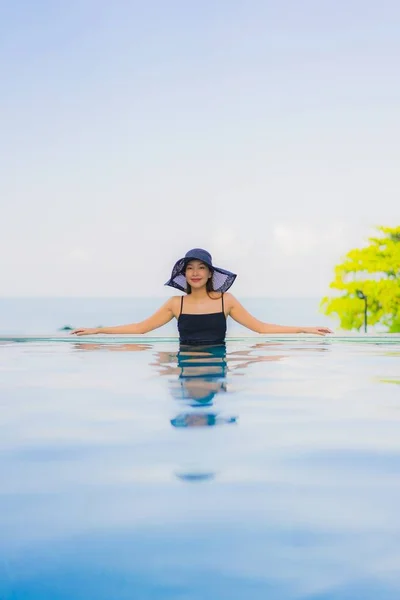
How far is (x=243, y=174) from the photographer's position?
56.6 meters

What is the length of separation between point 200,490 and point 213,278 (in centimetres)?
453

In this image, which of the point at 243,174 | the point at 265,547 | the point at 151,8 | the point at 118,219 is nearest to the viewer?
the point at 265,547

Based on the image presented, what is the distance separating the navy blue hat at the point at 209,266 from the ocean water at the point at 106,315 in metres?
0.26

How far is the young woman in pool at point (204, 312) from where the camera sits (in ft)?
22.0

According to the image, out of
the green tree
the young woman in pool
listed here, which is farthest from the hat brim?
the green tree

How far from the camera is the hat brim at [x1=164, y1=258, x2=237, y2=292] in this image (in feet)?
21.7

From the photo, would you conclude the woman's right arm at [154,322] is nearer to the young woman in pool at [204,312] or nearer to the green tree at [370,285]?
the young woman in pool at [204,312]

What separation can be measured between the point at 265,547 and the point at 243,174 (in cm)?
5588

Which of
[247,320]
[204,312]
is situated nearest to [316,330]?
[247,320]

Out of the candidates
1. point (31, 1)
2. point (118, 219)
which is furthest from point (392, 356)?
point (118, 219)

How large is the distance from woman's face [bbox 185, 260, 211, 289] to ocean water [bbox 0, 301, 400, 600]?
1.80 metres

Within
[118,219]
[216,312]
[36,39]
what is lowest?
[216,312]

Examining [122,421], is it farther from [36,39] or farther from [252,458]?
[36,39]

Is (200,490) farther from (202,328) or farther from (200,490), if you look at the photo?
(202,328)
